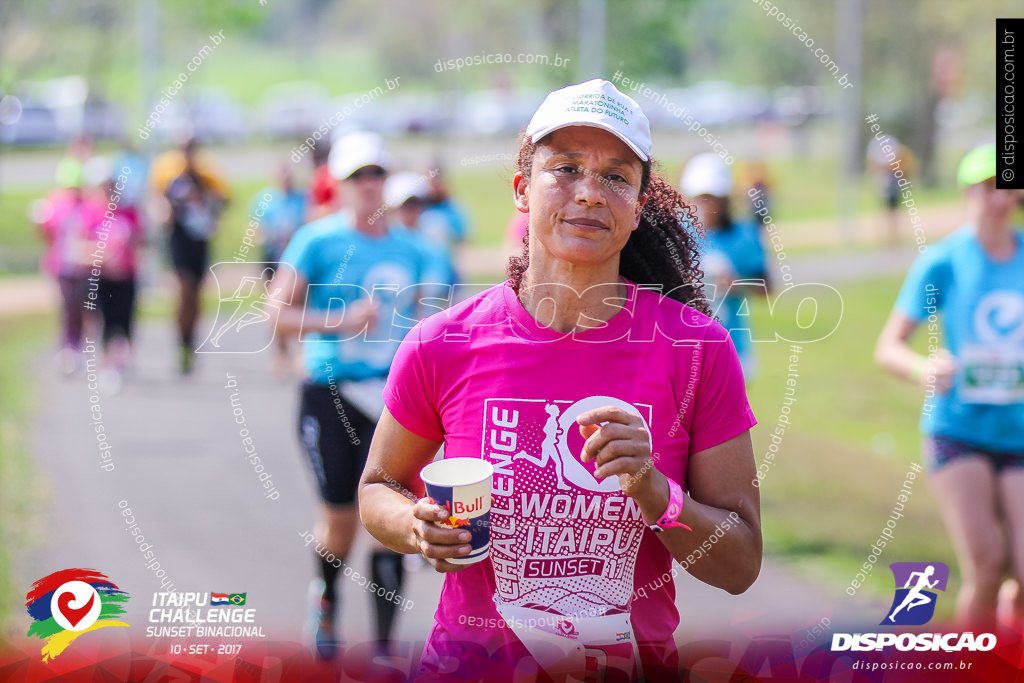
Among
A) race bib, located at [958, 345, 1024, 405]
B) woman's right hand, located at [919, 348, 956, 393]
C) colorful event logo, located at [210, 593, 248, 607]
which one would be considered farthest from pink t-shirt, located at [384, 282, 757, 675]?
race bib, located at [958, 345, 1024, 405]

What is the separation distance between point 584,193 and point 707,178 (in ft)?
12.9

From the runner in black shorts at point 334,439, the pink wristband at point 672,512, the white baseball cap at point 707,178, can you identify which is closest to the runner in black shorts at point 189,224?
the white baseball cap at point 707,178

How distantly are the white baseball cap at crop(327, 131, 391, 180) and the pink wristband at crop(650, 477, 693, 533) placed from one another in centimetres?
317

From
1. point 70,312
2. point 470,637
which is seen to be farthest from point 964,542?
point 70,312

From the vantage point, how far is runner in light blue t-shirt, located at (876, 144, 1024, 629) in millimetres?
4344

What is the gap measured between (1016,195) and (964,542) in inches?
56.8

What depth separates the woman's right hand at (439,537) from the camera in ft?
7.36

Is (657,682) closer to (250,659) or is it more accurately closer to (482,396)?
(482,396)

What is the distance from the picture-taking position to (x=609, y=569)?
2.46 m

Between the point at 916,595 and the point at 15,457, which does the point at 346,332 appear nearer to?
the point at 916,595

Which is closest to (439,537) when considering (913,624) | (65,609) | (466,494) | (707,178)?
(466,494)

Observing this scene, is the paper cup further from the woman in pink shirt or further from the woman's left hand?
the woman's left hand

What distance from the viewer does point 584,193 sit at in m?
2.35

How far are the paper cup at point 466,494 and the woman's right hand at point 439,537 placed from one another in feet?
0.05
